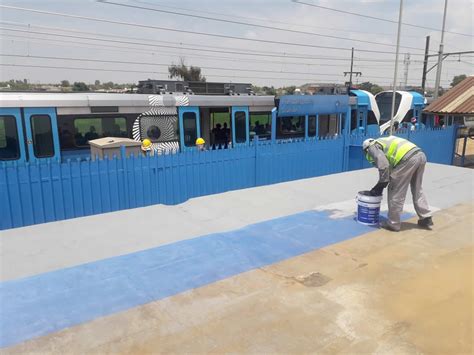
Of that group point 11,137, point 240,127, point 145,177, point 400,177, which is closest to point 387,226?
point 400,177

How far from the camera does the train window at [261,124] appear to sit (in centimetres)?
1318

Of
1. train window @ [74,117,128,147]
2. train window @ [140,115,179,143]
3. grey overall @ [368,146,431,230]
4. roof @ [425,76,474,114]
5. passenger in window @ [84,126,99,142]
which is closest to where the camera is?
grey overall @ [368,146,431,230]

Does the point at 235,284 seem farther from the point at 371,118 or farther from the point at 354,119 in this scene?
the point at 371,118

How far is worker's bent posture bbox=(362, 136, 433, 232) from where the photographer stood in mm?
6680

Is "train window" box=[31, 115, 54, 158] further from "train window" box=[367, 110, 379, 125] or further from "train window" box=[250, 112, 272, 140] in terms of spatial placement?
"train window" box=[367, 110, 379, 125]

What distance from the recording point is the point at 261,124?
1338cm

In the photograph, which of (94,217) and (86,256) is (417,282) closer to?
(86,256)

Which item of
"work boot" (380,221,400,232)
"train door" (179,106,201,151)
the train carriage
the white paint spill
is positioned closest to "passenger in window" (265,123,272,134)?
the train carriage

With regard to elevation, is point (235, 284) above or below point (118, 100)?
below

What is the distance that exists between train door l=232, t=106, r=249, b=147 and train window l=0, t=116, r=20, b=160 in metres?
6.18

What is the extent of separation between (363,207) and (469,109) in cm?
857

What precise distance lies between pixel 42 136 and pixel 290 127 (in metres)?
8.30

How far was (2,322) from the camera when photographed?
395 cm

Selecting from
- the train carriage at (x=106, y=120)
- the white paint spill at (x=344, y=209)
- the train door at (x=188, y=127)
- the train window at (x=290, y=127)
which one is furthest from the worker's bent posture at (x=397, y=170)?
the train window at (x=290, y=127)
